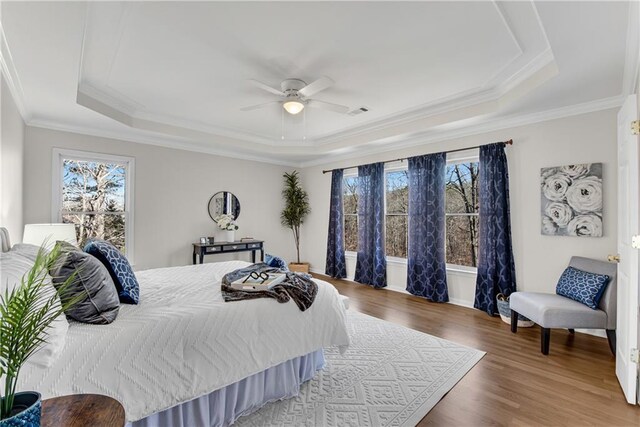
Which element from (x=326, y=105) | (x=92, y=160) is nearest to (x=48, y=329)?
(x=326, y=105)

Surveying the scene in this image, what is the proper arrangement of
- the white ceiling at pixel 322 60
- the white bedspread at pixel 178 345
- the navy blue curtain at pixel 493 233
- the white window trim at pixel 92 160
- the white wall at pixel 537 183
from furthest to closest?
the white window trim at pixel 92 160 → the navy blue curtain at pixel 493 233 → the white wall at pixel 537 183 → the white ceiling at pixel 322 60 → the white bedspread at pixel 178 345

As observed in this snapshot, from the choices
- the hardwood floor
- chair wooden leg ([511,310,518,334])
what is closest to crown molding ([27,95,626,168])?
chair wooden leg ([511,310,518,334])

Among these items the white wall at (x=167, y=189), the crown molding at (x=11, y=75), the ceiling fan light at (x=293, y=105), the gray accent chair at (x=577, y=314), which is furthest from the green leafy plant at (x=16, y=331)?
the white wall at (x=167, y=189)

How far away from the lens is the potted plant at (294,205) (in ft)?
21.1

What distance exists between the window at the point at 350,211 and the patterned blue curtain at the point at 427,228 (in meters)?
1.35

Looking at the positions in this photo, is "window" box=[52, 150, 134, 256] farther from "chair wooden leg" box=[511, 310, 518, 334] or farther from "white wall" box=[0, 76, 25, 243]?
"chair wooden leg" box=[511, 310, 518, 334]

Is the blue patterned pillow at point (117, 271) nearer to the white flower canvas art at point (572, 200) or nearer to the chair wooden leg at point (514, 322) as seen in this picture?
the chair wooden leg at point (514, 322)

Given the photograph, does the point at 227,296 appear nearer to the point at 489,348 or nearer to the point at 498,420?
the point at 498,420

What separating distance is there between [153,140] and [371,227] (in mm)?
3874

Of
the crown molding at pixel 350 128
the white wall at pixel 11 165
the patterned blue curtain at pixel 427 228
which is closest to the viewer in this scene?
the white wall at pixel 11 165

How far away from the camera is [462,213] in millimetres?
4297

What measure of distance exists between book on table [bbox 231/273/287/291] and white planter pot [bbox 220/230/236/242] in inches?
121

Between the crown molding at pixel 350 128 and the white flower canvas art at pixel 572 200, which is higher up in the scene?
the crown molding at pixel 350 128

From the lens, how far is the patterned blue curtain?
14.3 ft
